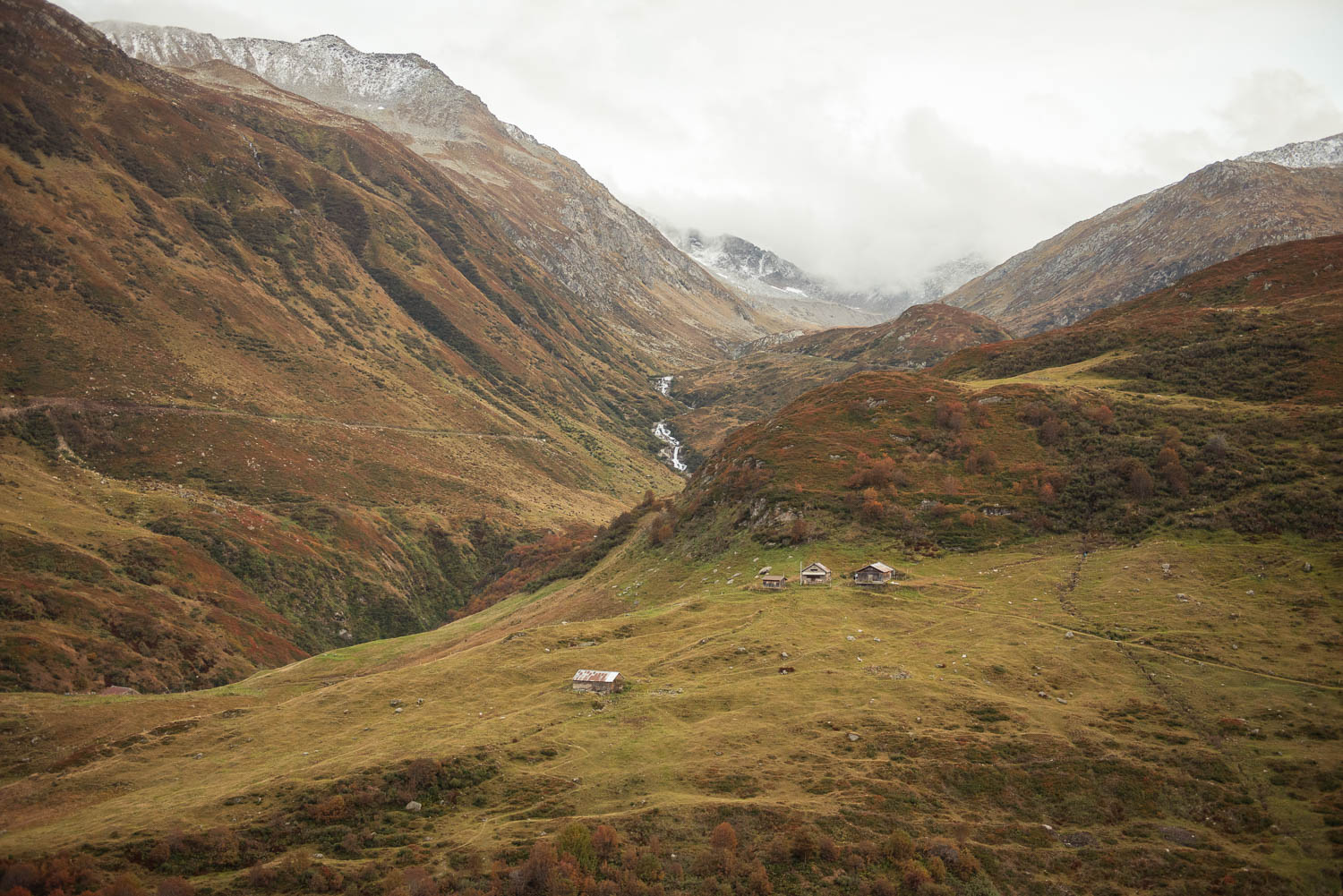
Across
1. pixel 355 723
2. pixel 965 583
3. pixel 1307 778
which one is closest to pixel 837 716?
pixel 1307 778

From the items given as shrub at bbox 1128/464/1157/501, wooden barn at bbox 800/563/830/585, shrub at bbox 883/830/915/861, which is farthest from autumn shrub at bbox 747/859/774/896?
shrub at bbox 1128/464/1157/501

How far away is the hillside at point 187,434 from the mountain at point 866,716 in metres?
18.5

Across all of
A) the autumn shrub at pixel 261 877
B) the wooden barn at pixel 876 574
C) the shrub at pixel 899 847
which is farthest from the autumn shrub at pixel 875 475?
the autumn shrub at pixel 261 877

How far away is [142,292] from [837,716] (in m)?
160

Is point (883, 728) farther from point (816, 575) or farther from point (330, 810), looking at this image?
point (330, 810)

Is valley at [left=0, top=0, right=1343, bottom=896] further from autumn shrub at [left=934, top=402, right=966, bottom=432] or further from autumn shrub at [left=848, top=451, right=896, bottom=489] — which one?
autumn shrub at [left=934, top=402, right=966, bottom=432]

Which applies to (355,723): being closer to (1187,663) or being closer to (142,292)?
(1187,663)

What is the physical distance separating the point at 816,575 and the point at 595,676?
23.6 meters

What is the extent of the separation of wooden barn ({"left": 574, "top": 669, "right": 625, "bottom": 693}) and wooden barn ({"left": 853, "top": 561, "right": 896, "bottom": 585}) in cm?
2394

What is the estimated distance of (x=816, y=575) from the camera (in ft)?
199

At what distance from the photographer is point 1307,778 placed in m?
29.8

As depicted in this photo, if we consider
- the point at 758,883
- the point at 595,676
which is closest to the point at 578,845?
the point at 758,883

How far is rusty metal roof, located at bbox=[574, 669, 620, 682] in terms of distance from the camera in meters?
45.3

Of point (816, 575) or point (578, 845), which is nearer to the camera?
point (578, 845)
